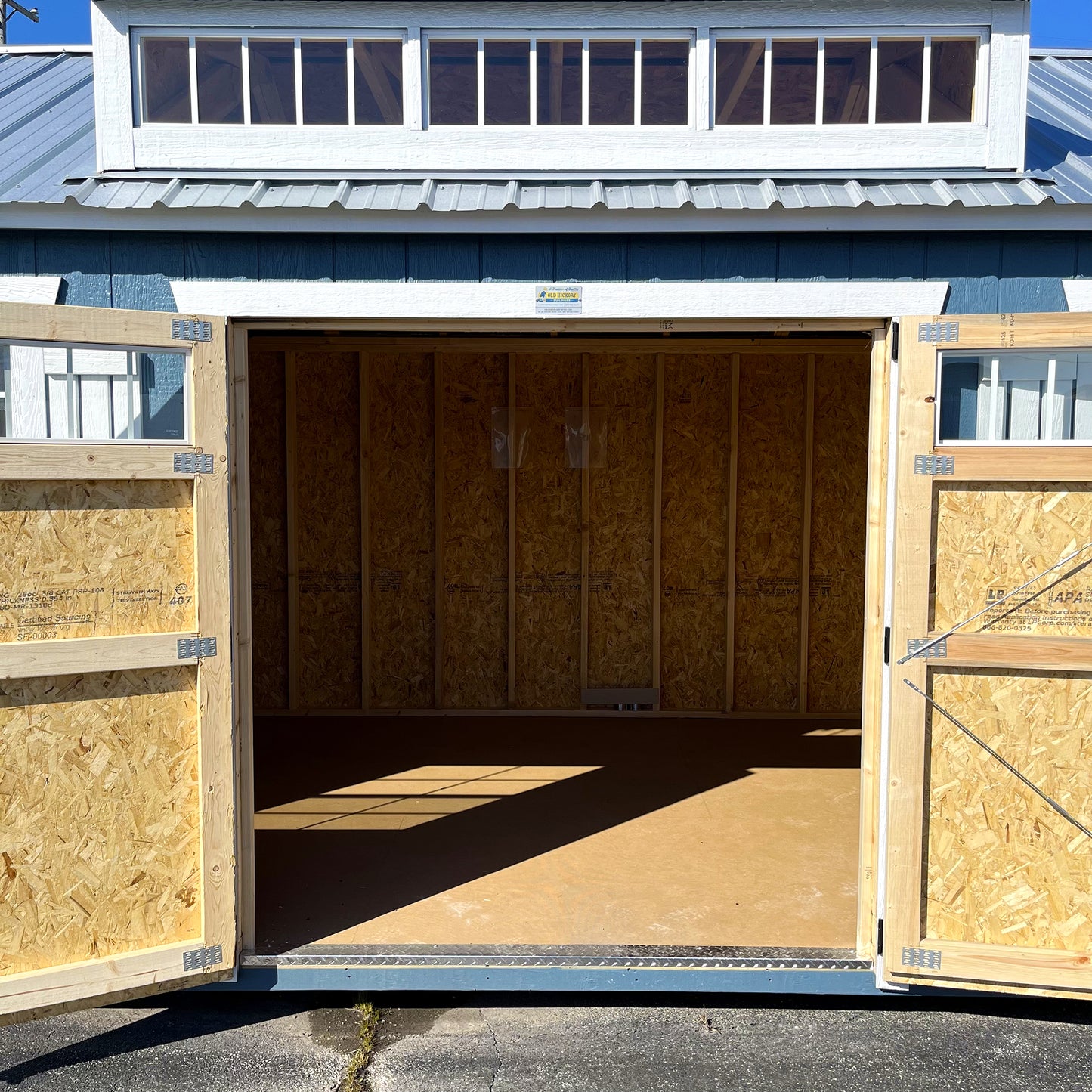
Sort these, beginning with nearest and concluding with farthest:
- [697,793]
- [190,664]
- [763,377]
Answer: [190,664]
[697,793]
[763,377]

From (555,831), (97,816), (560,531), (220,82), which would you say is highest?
(220,82)

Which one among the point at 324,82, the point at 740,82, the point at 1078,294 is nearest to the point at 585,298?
the point at 740,82

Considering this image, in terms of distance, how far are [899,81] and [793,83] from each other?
0.52 metres

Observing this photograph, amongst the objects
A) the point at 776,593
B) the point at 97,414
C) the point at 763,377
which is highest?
the point at 763,377

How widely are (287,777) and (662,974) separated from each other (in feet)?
11.2

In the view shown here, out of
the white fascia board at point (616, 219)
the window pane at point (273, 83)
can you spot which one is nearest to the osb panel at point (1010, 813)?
the white fascia board at point (616, 219)

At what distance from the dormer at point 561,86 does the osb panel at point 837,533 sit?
3234 millimetres

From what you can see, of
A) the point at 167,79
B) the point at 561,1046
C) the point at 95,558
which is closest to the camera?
the point at 95,558

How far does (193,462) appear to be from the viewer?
376 cm

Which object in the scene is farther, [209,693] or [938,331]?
[209,693]

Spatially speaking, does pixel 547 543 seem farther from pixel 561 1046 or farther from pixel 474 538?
pixel 561 1046

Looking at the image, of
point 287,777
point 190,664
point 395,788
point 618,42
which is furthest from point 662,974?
point 618,42

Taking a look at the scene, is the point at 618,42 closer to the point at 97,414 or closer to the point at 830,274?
the point at 830,274

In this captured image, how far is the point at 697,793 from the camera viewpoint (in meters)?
6.22
